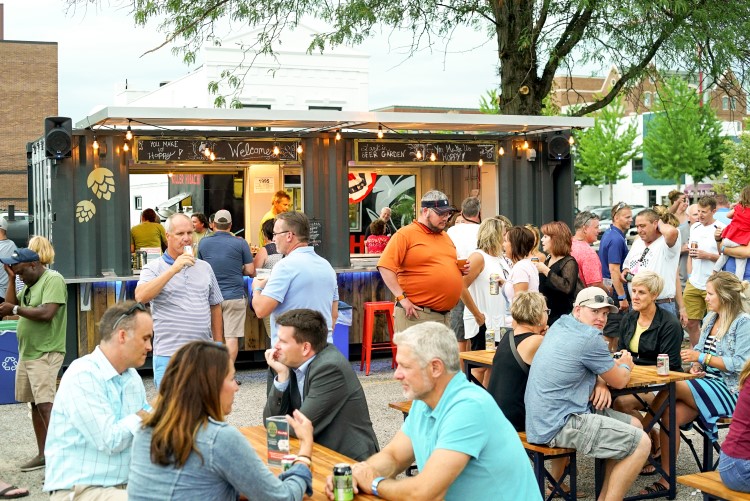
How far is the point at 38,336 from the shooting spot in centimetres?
714

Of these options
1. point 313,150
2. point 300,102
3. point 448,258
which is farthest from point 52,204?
point 300,102

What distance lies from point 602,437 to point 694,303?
558 centimetres

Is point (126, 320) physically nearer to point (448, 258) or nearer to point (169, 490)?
point (169, 490)

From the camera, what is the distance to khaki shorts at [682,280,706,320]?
10711 mm

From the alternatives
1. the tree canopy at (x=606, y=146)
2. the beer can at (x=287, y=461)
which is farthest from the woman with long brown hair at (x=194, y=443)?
the tree canopy at (x=606, y=146)

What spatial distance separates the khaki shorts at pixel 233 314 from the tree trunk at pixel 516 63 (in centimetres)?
574

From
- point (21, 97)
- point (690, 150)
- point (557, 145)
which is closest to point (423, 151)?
point (557, 145)

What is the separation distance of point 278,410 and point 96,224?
6.73 meters

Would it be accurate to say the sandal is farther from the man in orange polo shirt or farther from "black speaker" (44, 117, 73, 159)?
"black speaker" (44, 117, 73, 159)

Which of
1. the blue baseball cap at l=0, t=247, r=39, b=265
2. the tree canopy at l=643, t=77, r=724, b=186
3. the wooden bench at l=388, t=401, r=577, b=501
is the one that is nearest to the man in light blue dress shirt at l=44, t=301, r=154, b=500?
the wooden bench at l=388, t=401, r=577, b=501

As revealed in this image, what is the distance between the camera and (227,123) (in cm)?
1117

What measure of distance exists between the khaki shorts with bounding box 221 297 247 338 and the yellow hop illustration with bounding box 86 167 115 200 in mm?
1916

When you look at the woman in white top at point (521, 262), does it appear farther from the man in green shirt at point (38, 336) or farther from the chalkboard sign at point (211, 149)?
the chalkboard sign at point (211, 149)

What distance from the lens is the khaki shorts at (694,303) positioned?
10.7 meters
